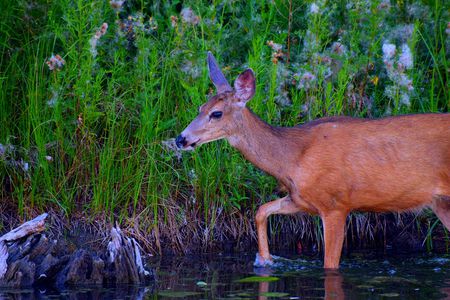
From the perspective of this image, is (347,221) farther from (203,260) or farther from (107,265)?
(107,265)

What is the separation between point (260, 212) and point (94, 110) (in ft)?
5.94

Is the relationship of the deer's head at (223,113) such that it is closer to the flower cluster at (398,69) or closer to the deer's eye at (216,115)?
the deer's eye at (216,115)

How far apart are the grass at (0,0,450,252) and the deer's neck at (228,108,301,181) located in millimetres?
612

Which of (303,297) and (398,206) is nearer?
(303,297)

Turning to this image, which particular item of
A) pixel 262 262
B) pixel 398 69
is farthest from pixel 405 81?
pixel 262 262

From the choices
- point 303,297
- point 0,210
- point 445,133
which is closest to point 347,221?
point 445,133

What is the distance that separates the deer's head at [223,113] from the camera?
838cm

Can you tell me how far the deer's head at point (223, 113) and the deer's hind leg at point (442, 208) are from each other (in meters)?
1.81

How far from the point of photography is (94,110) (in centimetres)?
920

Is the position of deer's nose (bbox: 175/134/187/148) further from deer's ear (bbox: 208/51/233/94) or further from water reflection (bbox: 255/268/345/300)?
water reflection (bbox: 255/268/345/300)

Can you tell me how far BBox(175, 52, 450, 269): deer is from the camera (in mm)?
8398

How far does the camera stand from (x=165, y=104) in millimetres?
9586

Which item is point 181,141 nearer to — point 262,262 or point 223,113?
point 223,113

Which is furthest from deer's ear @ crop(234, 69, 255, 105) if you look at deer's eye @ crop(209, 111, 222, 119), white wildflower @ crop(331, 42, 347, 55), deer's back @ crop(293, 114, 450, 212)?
white wildflower @ crop(331, 42, 347, 55)
